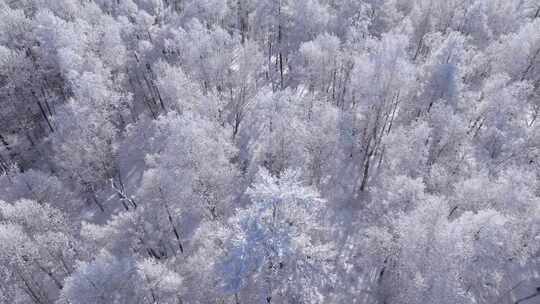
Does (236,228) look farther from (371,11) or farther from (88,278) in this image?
(371,11)

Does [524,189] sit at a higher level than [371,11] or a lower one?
lower

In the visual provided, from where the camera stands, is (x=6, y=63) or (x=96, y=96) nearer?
(x=96, y=96)

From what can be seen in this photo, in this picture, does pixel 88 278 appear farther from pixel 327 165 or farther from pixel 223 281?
pixel 327 165

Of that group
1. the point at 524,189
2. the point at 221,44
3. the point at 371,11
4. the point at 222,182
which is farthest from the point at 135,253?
the point at 371,11

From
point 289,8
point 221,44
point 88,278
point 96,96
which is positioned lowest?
point 88,278

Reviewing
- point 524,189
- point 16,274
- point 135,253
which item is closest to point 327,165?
point 524,189

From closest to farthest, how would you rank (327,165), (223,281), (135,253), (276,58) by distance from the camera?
(223,281) → (135,253) → (327,165) → (276,58)

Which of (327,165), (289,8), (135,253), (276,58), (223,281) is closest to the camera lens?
(223,281)
